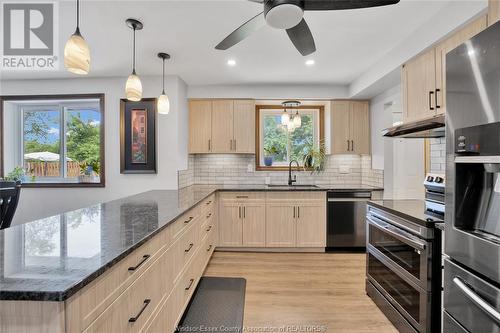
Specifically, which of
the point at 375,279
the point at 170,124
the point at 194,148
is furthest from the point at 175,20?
the point at 375,279

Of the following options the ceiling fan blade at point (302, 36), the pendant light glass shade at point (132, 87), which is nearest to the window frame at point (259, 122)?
the ceiling fan blade at point (302, 36)

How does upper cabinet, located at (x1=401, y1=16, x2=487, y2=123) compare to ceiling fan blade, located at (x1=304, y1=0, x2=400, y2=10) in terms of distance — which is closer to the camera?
ceiling fan blade, located at (x1=304, y1=0, x2=400, y2=10)

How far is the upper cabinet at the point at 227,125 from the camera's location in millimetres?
4117

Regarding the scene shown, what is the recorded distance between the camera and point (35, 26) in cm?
232

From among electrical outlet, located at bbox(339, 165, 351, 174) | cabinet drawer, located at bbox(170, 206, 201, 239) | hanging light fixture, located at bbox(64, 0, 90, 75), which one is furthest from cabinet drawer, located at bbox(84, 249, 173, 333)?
electrical outlet, located at bbox(339, 165, 351, 174)

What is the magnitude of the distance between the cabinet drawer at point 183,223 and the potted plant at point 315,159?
241 cm

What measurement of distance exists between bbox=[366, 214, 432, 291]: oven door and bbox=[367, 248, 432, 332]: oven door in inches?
1.7

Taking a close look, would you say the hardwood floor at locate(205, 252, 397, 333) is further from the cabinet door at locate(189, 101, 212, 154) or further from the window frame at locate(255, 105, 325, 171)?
the cabinet door at locate(189, 101, 212, 154)

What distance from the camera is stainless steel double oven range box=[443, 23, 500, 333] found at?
1135 millimetres

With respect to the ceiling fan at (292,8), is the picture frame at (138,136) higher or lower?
lower

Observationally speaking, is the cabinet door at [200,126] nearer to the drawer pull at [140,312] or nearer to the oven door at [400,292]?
the oven door at [400,292]

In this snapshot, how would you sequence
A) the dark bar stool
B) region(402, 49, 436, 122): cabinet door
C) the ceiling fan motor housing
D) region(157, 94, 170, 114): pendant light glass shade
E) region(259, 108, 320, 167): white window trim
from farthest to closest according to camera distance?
region(259, 108, 320, 167): white window trim → region(157, 94, 170, 114): pendant light glass shade → the dark bar stool → region(402, 49, 436, 122): cabinet door → the ceiling fan motor housing

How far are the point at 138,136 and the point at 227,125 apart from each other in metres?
1.30

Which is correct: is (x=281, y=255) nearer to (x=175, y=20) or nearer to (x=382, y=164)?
(x=382, y=164)
